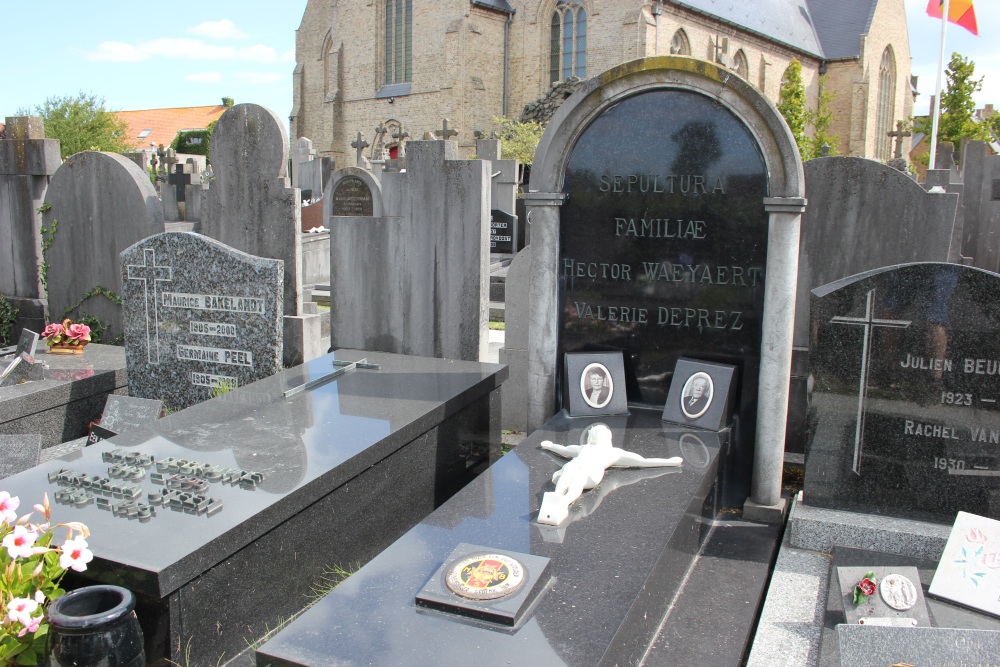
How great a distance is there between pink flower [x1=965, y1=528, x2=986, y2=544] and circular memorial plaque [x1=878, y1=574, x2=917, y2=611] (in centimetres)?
38

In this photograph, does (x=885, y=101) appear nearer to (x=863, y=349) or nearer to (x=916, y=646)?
(x=863, y=349)

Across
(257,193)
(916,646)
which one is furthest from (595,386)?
(257,193)

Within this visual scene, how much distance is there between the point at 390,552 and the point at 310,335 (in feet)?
10.7

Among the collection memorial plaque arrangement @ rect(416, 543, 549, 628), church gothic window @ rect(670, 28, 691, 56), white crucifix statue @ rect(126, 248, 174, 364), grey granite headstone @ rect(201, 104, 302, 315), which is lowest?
memorial plaque arrangement @ rect(416, 543, 549, 628)

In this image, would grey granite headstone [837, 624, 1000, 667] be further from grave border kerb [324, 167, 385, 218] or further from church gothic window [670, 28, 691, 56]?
church gothic window [670, 28, 691, 56]

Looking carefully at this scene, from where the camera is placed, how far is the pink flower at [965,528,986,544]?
3.09m

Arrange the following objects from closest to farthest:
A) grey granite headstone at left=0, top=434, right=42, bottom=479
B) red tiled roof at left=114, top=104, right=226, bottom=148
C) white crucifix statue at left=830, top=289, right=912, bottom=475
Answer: white crucifix statue at left=830, top=289, right=912, bottom=475, grey granite headstone at left=0, top=434, right=42, bottom=479, red tiled roof at left=114, top=104, right=226, bottom=148

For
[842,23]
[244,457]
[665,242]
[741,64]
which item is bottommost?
[244,457]

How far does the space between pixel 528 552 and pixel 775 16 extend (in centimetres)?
3961

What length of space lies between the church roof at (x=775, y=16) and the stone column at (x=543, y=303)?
89.6 ft

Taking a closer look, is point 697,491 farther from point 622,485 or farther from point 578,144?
point 578,144

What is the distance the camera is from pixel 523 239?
13.8 metres

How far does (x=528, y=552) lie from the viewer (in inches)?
104

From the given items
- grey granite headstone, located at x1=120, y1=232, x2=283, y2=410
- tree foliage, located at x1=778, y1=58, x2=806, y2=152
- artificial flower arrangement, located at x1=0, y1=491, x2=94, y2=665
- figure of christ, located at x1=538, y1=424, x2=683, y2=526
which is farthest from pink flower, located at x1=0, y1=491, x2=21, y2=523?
tree foliage, located at x1=778, y1=58, x2=806, y2=152
